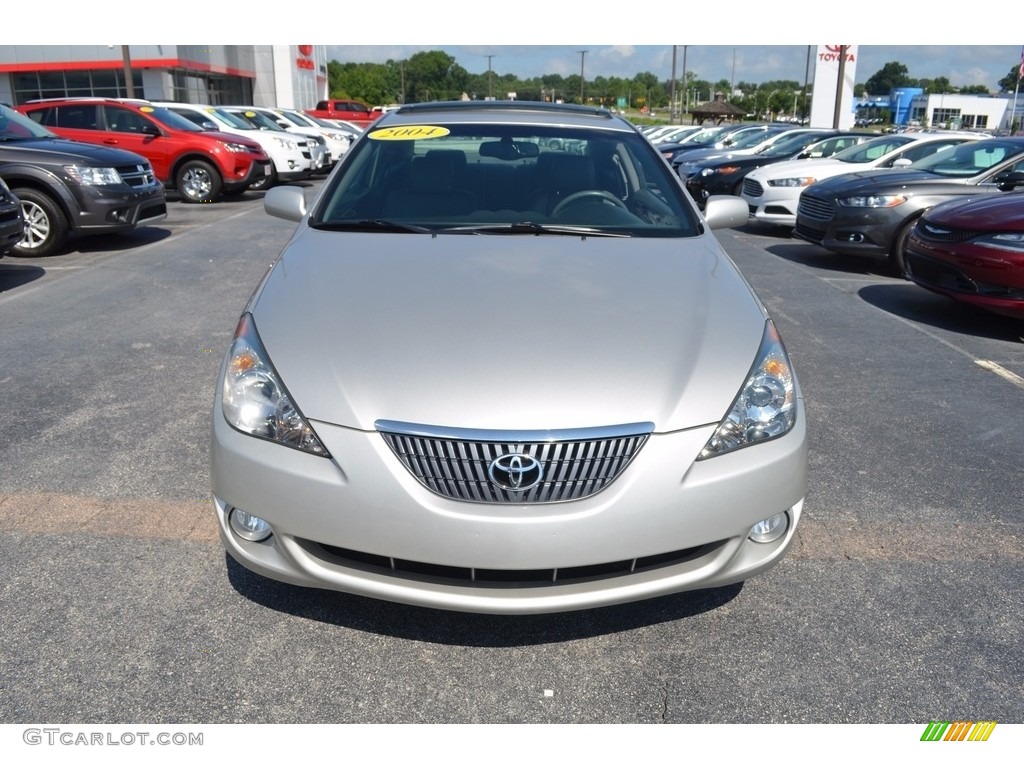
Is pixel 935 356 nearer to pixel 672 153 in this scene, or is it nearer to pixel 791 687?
pixel 791 687

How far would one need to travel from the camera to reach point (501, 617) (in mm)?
2863

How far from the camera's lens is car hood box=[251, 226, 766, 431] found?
94.9 inches

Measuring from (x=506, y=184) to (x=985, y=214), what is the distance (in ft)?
14.6

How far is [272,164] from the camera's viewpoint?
16.4 m

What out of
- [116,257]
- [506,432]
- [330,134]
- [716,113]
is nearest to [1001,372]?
[506,432]

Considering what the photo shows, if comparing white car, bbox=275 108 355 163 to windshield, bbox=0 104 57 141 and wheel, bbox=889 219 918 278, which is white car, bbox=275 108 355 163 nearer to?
windshield, bbox=0 104 57 141

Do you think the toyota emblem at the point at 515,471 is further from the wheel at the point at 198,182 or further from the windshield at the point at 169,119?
the windshield at the point at 169,119

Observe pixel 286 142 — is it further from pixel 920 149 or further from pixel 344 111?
pixel 344 111

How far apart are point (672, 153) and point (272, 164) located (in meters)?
9.19

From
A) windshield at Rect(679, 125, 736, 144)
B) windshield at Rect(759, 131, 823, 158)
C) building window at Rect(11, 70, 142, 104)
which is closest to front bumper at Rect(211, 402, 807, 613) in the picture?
windshield at Rect(759, 131, 823, 158)

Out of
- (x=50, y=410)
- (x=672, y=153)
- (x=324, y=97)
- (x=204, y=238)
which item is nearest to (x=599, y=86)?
(x=324, y=97)

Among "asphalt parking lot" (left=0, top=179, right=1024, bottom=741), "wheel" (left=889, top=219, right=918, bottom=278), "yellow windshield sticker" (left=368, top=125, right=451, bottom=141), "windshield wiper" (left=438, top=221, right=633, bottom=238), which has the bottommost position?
"asphalt parking lot" (left=0, top=179, right=1024, bottom=741)

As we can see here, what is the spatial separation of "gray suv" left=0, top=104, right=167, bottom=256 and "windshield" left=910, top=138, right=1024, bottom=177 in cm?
883

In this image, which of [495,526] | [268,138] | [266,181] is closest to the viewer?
[495,526]
